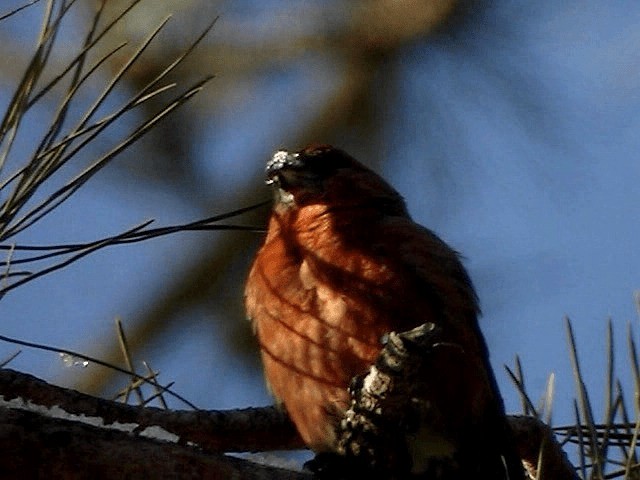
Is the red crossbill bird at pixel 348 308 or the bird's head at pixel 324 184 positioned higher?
the bird's head at pixel 324 184

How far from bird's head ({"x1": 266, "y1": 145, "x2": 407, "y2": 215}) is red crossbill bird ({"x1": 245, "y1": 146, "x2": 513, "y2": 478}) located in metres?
0.05

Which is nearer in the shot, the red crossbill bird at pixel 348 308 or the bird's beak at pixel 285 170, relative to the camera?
the red crossbill bird at pixel 348 308

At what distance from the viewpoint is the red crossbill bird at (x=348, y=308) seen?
7.16ft

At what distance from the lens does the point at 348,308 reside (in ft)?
7.25

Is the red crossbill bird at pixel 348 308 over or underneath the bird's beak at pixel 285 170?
underneath

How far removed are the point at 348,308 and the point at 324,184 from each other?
1.52 feet

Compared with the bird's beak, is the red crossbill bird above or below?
below

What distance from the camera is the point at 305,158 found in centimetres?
266

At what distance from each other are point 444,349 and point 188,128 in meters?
1.59

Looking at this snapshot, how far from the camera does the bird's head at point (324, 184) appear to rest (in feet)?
8.48

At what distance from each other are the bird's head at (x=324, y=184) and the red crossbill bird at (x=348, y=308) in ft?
0.18

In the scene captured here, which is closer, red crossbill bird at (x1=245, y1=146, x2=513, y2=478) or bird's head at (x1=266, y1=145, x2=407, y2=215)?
red crossbill bird at (x1=245, y1=146, x2=513, y2=478)

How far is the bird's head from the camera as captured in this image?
259 cm

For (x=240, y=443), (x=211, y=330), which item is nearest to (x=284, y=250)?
(x=240, y=443)
